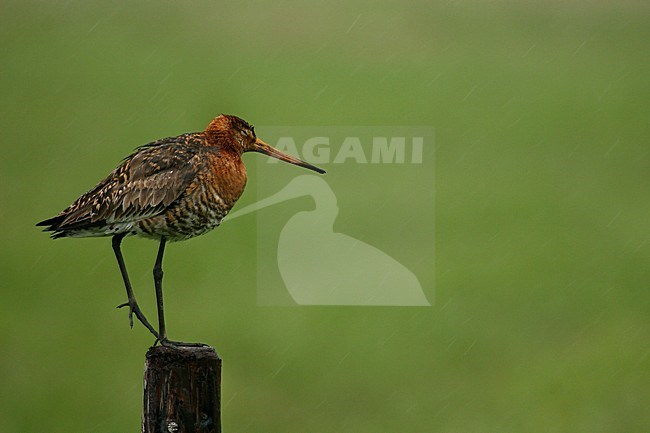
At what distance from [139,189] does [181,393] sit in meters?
0.97

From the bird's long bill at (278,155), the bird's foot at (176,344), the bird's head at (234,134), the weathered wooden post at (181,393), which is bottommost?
the weathered wooden post at (181,393)

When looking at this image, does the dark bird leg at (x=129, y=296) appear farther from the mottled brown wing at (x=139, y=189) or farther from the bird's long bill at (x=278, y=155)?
the bird's long bill at (x=278, y=155)

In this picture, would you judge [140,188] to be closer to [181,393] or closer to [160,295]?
[160,295]

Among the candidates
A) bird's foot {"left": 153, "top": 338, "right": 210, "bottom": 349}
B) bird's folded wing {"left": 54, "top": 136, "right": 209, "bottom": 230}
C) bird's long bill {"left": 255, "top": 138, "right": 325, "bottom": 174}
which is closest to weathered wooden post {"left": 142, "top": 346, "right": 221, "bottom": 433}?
bird's foot {"left": 153, "top": 338, "right": 210, "bottom": 349}

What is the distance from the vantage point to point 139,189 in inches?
165

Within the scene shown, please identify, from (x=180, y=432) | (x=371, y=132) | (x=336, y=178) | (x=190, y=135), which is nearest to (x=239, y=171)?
(x=190, y=135)

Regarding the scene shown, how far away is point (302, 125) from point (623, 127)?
5334 millimetres

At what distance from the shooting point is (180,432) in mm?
3705

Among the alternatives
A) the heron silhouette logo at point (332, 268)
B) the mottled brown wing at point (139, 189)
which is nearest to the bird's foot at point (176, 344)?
the mottled brown wing at point (139, 189)

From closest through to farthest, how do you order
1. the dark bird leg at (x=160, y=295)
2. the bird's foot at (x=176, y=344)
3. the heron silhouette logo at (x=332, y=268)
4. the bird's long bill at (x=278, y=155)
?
the bird's foot at (x=176, y=344) < the dark bird leg at (x=160, y=295) < the bird's long bill at (x=278, y=155) < the heron silhouette logo at (x=332, y=268)

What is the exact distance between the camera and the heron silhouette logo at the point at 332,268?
39.4ft

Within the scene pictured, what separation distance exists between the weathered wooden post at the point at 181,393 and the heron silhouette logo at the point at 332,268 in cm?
752

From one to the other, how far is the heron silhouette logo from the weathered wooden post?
752cm

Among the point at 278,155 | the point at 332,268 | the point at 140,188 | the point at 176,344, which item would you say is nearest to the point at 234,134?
the point at 278,155
